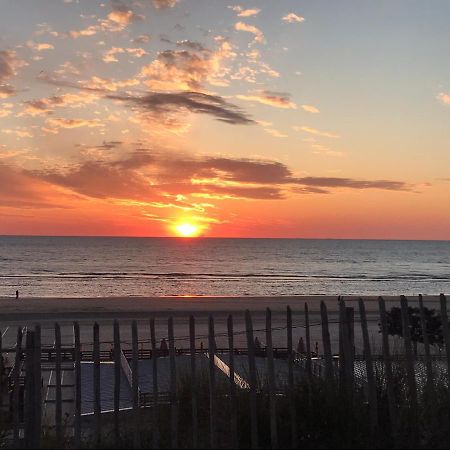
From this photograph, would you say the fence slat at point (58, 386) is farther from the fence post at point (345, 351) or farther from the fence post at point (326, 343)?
the fence post at point (345, 351)

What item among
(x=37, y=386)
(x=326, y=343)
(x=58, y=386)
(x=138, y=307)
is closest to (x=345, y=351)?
(x=326, y=343)

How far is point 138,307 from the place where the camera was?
43.2 metres

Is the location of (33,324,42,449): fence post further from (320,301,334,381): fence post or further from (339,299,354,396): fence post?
(339,299,354,396): fence post

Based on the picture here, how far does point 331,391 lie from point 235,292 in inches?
2196

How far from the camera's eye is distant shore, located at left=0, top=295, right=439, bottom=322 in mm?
37219

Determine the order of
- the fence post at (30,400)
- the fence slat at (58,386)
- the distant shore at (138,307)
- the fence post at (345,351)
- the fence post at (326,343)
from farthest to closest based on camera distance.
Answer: the distant shore at (138,307), the fence post at (345,351), the fence post at (326,343), the fence post at (30,400), the fence slat at (58,386)

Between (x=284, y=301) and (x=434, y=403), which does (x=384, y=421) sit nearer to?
(x=434, y=403)

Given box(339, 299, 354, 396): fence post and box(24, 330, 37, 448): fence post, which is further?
box(339, 299, 354, 396): fence post

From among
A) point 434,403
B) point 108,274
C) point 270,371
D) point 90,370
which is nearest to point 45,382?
point 90,370

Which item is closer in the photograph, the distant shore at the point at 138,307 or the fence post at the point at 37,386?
the fence post at the point at 37,386

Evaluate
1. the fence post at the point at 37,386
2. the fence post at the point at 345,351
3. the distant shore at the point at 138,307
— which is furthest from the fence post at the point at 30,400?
the distant shore at the point at 138,307

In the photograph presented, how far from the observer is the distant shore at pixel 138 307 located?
122 feet

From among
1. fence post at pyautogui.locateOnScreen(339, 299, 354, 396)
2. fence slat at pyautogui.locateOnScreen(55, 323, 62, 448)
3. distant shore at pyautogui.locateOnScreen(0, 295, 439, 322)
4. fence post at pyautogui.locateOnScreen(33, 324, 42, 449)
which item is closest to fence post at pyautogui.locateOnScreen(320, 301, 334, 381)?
fence post at pyautogui.locateOnScreen(339, 299, 354, 396)

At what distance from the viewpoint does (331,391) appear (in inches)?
279
